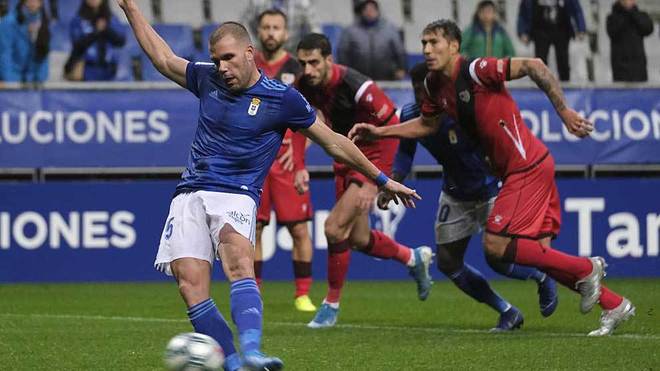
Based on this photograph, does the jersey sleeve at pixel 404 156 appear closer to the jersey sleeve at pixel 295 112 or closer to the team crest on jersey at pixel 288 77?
the team crest on jersey at pixel 288 77

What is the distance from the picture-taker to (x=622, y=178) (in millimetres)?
16938

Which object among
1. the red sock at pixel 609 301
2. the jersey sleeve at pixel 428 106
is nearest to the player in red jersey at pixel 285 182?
the jersey sleeve at pixel 428 106

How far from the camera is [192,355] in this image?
6.72 meters

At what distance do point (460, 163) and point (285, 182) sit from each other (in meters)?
3.17

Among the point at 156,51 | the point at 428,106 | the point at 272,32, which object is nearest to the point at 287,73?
the point at 272,32

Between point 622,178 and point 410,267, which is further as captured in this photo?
point 622,178

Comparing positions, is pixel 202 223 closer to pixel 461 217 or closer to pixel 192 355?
pixel 192 355

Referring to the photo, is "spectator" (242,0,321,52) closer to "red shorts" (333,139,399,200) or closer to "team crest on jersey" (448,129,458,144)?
"red shorts" (333,139,399,200)

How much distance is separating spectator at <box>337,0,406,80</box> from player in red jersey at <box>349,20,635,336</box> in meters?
6.88

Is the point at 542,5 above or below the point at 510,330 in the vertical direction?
above

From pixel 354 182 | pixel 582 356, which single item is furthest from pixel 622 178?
pixel 582 356

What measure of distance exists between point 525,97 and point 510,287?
245 centimetres

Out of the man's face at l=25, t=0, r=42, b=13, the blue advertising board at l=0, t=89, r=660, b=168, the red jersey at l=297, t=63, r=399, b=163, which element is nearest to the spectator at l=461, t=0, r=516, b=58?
the blue advertising board at l=0, t=89, r=660, b=168

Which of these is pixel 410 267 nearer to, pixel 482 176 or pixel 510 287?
pixel 482 176
